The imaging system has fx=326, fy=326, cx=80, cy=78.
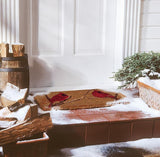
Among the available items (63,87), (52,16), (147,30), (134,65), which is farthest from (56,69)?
(147,30)

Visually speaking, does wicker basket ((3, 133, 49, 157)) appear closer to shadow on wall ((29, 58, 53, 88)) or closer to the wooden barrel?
the wooden barrel

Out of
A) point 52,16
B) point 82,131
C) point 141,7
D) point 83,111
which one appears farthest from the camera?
point 141,7

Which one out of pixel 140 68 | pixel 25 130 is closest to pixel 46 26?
pixel 140 68

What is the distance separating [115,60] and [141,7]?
0.61m

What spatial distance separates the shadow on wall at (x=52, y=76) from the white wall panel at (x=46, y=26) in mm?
131

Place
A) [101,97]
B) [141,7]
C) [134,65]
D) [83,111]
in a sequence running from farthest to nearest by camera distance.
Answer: [141,7] → [134,65] → [101,97] → [83,111]

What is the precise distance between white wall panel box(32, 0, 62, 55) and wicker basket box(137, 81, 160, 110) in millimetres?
1067

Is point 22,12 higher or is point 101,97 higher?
point 22,12

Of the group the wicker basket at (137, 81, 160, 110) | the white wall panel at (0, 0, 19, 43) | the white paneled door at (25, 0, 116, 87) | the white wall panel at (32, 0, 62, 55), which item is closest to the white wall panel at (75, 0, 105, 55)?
the white paneled door at (25, 0, 116, 87)

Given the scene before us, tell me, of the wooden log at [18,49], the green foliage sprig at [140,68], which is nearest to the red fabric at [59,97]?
the wooden log at [18,49]

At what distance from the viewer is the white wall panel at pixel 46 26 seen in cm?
309

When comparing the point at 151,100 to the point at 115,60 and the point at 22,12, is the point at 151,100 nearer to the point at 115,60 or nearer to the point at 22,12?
the point at 115,60

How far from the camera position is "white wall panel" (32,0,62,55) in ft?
10.1

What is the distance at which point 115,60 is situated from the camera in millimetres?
3459
